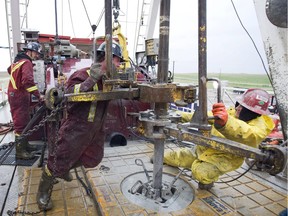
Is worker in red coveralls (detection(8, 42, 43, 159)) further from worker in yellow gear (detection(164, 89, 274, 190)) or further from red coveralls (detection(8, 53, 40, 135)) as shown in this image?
worker in yellow gear (detection(164, 89, 274, 190))

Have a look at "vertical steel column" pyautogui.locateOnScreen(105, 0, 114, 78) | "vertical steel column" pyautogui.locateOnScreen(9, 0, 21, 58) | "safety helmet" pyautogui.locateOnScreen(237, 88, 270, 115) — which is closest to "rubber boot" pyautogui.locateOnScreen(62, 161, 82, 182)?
"vertical steel column" pyautogui.locateOnScreen(105, 0, 114, 78)

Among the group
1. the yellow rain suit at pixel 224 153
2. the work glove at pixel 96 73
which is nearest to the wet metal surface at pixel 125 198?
the yellow rain suit at pixel 224 153

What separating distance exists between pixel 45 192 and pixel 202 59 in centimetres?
186

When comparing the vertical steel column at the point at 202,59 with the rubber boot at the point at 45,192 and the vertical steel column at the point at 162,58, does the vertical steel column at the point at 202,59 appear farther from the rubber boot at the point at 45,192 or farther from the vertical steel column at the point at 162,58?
the rubber boot at the point at 45,192

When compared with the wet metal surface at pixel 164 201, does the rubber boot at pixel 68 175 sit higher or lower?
higher

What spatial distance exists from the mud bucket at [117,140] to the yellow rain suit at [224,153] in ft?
4.15

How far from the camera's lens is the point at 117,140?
4.07 m

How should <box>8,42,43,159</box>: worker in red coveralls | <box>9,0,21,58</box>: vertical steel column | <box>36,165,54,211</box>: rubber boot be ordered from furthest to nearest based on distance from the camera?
<box>9,0,21,58</box>: vertical steel column < <box>8,42,43,159</box>: worker in red coveralls < <box>36,165,54,211</box>: rubber boot

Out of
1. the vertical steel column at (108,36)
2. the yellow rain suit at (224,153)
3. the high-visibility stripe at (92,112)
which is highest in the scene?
the vertical steel column at (108,36)

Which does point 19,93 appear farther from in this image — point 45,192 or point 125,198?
point 125,198

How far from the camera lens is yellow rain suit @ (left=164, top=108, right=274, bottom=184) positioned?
6.92 ft

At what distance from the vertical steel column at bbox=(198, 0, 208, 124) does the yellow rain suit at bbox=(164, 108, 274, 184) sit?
345mm

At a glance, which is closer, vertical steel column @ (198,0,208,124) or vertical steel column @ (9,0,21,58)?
vertical steel column @ (198,0,208,124)

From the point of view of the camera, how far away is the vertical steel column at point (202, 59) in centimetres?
174
